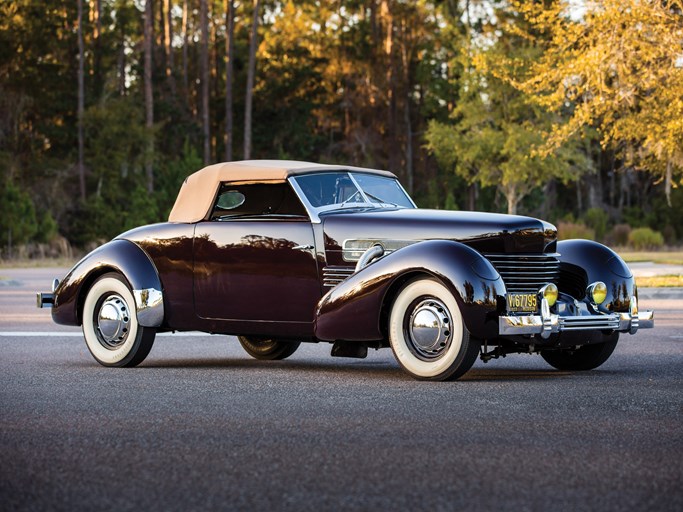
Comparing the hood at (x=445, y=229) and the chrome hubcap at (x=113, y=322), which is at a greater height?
the hood at (x=445, y=229)

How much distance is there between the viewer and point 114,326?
36.9 feet

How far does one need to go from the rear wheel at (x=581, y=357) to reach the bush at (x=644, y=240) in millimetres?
42026

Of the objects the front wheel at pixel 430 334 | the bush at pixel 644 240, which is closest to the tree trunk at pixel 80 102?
the bush at pixel 644 240

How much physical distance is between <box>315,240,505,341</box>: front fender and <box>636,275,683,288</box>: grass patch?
15.8 m

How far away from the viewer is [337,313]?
32.6 feet

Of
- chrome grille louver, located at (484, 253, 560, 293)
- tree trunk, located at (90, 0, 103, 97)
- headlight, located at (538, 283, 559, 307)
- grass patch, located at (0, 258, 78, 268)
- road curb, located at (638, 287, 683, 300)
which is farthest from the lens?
tree trunk, located at (90, 0, 103, 97)

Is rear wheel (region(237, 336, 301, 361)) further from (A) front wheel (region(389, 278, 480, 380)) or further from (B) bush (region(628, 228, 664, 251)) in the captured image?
(B) bush (region(628, 228, 664, 251))

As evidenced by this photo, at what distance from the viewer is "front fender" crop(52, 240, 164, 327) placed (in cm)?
1101

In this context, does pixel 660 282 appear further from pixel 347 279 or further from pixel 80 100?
pixel 80 100

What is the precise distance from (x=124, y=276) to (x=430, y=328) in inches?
124

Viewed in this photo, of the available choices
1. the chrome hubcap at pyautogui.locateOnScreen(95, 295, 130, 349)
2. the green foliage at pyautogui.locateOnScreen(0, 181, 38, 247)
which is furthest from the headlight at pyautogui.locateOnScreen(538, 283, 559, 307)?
the green foliage at pyautogui.locateOnScreen(0, 181, 38, 247)

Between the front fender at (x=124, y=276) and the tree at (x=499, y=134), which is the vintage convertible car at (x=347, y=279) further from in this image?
the tree at (x=499, y=134)

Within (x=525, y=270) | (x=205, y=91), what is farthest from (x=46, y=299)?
(x=205, y=91)

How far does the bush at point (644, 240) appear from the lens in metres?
52.0
